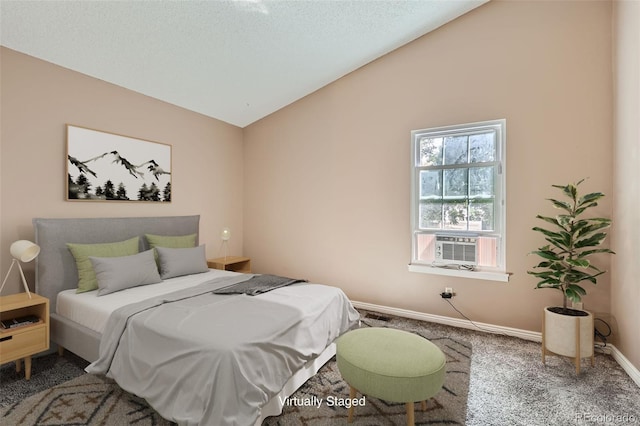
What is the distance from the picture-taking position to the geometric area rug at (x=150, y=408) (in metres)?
1.83

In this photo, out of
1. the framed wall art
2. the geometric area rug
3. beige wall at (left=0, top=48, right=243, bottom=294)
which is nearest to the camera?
the geometric area rug

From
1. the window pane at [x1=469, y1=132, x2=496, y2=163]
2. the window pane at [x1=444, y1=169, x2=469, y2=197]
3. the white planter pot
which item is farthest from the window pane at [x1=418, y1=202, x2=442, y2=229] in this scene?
the white planter pot

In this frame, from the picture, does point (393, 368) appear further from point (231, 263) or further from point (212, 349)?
point (231, 263)

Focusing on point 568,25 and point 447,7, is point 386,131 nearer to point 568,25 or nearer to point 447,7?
point 447,7

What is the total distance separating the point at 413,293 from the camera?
3.57 meters

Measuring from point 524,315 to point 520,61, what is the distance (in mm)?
2508

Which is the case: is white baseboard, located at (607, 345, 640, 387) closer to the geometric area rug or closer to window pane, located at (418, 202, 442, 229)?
the geometric area rug

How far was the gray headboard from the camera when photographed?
8.61 feet

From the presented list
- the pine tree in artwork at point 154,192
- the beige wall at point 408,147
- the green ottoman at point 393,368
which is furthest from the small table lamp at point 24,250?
the beige wall at point 408,147

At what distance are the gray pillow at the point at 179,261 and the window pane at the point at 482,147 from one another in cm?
319

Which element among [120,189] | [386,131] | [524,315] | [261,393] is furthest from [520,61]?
[120,189]

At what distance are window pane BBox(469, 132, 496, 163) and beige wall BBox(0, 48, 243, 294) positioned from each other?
11.0 ft

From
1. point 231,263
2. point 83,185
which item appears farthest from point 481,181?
point 83,185

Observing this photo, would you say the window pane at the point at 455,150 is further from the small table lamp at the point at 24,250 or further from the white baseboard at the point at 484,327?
the small table lamp at the point at 24,250
